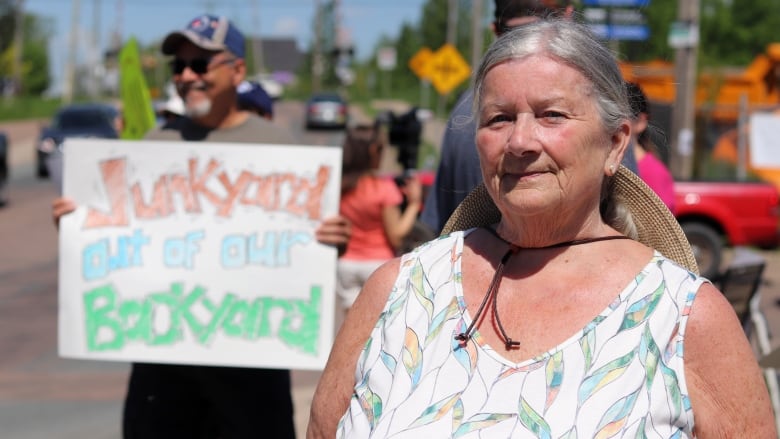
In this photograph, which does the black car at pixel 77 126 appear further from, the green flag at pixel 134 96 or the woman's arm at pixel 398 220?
the green flag at pixel 134 96

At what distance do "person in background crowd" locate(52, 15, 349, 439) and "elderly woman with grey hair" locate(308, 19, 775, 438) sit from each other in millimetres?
1512

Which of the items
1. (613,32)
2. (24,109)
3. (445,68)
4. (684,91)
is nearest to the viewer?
(613,32)

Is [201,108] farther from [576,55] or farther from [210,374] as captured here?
[576,55]

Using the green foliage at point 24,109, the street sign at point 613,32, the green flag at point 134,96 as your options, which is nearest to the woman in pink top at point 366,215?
the street sign at point 613,32

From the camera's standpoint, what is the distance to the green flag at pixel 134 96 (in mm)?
5043

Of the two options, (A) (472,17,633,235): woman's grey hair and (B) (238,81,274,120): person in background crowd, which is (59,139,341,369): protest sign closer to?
(A) (472,17,633,235): woman's grey hair

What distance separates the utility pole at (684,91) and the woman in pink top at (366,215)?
10343 millimetres

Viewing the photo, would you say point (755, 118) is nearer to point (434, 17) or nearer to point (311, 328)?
point (311, 328)

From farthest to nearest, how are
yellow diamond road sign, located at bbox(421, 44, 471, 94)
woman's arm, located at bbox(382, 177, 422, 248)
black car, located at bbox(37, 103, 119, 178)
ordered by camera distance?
black car, located at bbox(37, 103, 119, 178) → yellow diamond road sign, located at bbox(421, 44, 471, 94) → woman's arm, located at bbox(382, 177, 422, 248)

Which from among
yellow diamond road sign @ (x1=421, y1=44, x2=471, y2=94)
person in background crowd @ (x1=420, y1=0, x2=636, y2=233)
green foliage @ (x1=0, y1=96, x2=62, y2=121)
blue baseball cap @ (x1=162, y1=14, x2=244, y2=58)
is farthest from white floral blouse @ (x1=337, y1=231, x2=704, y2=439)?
green foliage @ (x1=0, y1=96, x2=62, y2=121)

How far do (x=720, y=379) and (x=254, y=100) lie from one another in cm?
449

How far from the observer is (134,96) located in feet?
16.7

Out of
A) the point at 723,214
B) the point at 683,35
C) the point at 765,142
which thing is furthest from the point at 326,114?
the point at 723,214

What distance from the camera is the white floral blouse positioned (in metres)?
2.15
